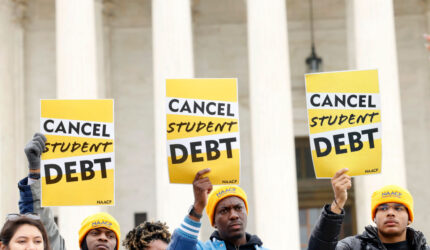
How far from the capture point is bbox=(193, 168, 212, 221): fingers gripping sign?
1006 centimetres

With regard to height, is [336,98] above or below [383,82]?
below

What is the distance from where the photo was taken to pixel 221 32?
45.5 meters

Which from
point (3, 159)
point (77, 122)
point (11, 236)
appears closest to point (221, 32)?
point (3, 159)

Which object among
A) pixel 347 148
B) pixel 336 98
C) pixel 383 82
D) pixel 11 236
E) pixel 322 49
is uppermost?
pixel 322 49

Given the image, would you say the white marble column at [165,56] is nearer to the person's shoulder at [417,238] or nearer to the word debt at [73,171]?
the word debt at [73,171]

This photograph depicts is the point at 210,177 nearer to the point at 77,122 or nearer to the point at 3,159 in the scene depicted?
the point at 77,122

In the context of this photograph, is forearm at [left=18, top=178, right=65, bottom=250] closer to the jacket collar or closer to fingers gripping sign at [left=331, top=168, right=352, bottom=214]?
the jacket collar

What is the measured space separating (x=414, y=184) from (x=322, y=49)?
27.7 feet

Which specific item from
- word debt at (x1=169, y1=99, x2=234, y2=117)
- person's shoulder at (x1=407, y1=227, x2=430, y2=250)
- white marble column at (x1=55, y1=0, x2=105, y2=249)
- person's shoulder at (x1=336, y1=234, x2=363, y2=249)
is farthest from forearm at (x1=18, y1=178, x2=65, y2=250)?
white marble column at (x1=55, y1=0, x2=105, y2=249)

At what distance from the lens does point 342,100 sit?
12.8 m

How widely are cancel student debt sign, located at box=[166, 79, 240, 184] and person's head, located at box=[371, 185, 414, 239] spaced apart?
2110 millimetres

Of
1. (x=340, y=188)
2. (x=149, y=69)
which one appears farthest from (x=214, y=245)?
(x=149, y=69)

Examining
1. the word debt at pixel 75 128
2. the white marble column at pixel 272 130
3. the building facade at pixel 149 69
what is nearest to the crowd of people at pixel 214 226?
the word debt at pixel 75 128

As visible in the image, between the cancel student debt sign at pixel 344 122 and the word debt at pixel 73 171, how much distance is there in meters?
3.40
